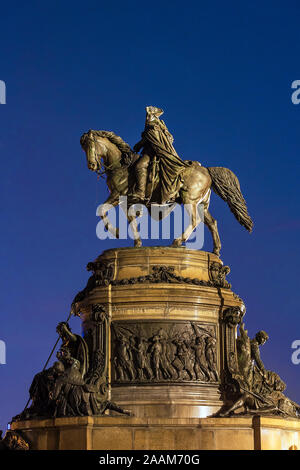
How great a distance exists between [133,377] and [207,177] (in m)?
7.12

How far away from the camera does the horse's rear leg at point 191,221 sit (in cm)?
3050

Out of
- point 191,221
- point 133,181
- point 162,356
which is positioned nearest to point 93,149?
point 133,181

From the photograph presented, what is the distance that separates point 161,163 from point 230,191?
2513 millimetres

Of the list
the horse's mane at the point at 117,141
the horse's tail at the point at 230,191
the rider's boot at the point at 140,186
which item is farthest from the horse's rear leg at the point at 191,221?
the horse's mane at the point at 117,141

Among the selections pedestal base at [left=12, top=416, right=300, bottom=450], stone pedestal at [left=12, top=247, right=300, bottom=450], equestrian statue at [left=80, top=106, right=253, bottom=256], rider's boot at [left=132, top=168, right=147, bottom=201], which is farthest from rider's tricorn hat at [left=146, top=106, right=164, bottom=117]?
pedestal base at [left=12, top=416, right=300, bottom=450]

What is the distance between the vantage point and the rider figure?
101ft

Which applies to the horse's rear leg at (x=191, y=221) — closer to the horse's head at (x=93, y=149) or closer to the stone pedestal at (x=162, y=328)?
the stone pedestal at (x=162, y=328)

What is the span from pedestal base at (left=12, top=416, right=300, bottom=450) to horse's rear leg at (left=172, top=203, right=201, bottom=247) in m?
6.02

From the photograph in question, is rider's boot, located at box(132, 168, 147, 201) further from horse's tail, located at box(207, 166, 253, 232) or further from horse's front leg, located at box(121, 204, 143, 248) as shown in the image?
horse's tail, located at box(207, 166, 253, 232)

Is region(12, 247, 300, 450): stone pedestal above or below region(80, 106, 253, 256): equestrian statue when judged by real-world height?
below

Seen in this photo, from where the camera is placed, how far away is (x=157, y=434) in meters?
26.1

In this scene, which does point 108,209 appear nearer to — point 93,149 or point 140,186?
point 140,186

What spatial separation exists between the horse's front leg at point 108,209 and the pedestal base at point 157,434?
260 inches
